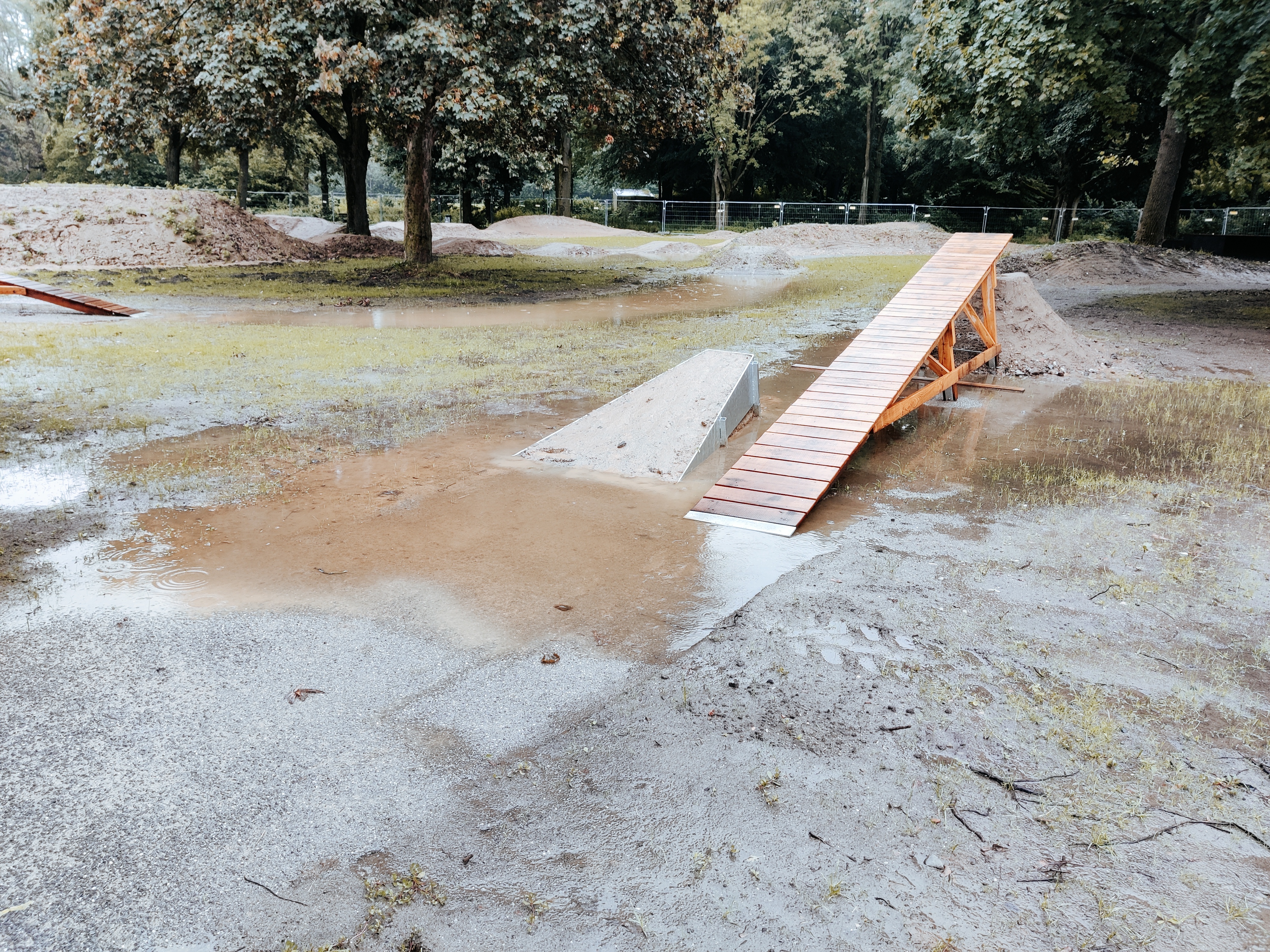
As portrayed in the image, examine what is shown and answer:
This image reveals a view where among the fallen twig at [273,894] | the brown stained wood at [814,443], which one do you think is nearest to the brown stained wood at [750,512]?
the brown stained wood at [814,443]

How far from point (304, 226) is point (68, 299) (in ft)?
64.2

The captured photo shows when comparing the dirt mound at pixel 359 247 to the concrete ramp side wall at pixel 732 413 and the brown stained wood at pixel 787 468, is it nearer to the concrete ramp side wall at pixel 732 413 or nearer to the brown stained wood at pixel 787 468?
the concrete ramp side wall at pixel 732 413

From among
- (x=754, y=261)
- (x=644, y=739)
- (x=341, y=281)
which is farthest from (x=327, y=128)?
(x=644, y=739)

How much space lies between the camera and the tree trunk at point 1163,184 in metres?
20.6

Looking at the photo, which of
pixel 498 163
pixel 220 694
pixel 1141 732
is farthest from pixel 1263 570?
pixel 498 163

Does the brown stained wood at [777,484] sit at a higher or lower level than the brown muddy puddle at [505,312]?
lower

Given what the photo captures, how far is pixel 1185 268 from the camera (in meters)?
21.1

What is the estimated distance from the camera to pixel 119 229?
19953 mm

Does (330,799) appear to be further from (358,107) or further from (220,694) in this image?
(358,107)

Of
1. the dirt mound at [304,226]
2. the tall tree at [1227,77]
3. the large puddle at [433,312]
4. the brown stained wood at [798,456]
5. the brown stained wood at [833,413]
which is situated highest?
the tall tree at [1227,77]

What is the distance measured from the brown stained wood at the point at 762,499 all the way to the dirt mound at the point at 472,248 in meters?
20.8

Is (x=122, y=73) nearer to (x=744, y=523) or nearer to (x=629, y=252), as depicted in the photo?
(x=629, y=252)

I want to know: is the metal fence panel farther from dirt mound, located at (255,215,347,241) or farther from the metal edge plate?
the metal edge plate

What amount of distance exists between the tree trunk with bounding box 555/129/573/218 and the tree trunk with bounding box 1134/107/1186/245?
2334 centimetres
